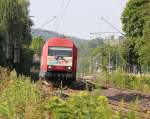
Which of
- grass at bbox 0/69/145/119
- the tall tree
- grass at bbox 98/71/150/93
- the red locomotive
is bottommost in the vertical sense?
grass at bbox 98/71/150/93

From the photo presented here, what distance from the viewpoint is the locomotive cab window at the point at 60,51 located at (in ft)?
105

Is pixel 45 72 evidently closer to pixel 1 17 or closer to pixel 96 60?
pixel 1 17

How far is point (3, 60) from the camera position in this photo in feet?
154

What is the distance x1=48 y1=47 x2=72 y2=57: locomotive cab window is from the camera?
31938 mm

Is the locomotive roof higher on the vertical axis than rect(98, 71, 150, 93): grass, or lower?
higher

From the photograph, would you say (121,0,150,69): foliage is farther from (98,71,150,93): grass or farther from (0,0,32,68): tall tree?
(98,71,150,93): grass

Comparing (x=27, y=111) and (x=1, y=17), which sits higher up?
(x=1, y=17)


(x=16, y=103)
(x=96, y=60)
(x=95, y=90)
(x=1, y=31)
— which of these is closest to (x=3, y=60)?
(x=1, y=31)

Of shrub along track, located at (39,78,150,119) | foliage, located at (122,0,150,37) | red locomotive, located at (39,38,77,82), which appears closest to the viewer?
shrub along track, located at (39,78,150,119)

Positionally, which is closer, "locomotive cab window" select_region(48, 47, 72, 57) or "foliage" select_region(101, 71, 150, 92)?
"locomotive cab window" select_region(48, 47, 72, 57)

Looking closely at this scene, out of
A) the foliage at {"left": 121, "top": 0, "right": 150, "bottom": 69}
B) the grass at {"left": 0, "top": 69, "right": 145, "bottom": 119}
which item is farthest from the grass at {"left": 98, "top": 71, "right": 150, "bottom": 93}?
the grass at {"left": 0, "top": 69, "right": 145, "bottom": 119}

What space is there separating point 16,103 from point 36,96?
503mm

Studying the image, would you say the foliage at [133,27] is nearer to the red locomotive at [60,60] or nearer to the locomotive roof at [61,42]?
the locomotive roof at [61,42]

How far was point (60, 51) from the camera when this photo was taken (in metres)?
32.1
